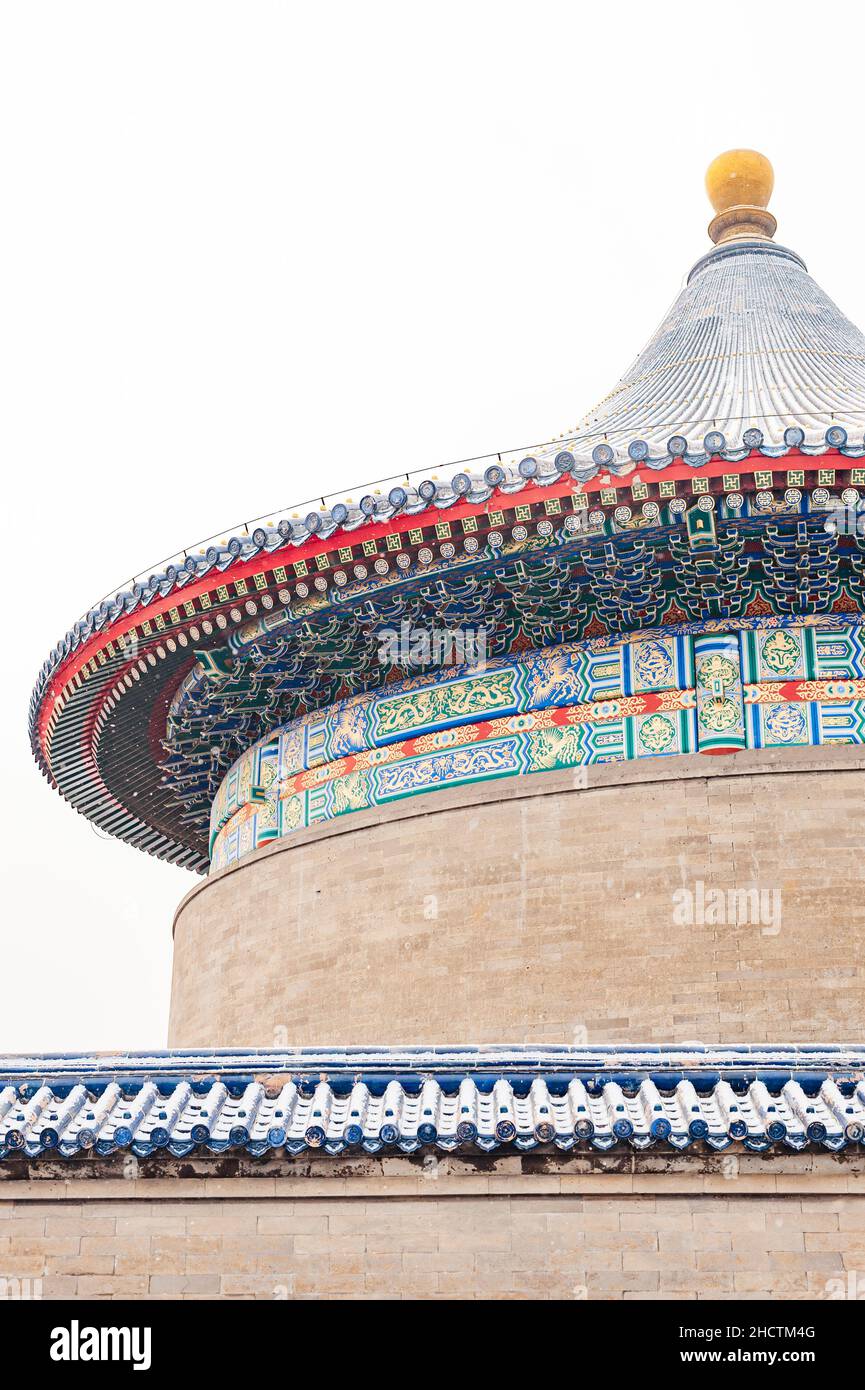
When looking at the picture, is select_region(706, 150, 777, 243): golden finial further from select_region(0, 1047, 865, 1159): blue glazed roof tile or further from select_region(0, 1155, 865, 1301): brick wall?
select_region(0, 1155, 865, 1301): brick wall

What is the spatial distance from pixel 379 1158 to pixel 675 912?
11.4 feet

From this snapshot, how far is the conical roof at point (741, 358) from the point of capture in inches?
522

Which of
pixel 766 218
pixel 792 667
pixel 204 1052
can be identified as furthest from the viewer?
pixel 766 218

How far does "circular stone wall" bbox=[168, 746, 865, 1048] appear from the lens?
1015cm

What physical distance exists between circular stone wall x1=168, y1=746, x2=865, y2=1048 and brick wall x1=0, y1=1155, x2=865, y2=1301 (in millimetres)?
2675

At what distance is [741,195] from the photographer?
16.9 m

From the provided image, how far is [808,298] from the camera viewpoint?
15.8 m

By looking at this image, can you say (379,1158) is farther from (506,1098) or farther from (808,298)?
(808,298)

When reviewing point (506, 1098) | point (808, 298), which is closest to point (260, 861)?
point (506, 1098)

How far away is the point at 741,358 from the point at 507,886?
19.5 feet
